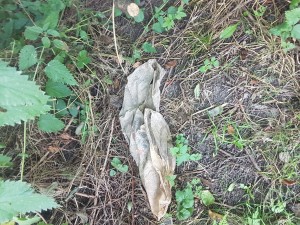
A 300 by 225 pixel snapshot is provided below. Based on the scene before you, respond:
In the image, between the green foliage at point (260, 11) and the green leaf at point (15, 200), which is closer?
the green leaf at point (15, 200)

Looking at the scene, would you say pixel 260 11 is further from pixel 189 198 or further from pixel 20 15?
pixel 20 15

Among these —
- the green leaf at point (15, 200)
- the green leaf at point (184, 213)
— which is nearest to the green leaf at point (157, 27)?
the green leaf at point (184, 213)

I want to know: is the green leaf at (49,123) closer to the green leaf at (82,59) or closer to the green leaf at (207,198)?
the green leaf at (82,59)

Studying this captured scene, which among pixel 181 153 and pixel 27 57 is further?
pixel 181 153

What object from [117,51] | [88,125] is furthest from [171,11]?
[88,125]

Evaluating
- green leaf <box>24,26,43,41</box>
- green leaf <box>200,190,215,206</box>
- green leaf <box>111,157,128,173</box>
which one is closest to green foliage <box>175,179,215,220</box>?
green leaf <box>200,190,215,206</box>

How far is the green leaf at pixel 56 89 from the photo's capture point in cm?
187

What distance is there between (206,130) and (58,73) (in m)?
0.75

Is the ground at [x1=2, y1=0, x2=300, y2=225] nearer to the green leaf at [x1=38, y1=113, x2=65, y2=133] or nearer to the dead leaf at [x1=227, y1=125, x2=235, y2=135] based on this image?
the dead leaf at [x1=227, y1=125, x2=235, y2=135]

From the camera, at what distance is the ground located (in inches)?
74.3

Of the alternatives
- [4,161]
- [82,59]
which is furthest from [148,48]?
[4,161]

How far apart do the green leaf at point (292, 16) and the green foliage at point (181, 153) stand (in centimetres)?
72

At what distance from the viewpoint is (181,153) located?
75.6 inches

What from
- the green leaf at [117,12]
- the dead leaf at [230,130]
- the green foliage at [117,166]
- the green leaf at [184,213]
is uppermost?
the green leaf at [117,12]
